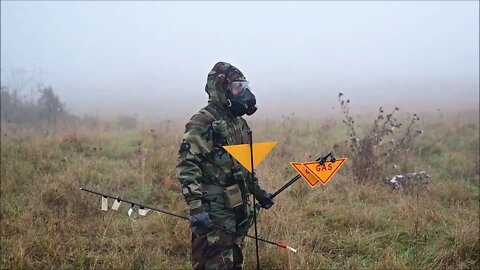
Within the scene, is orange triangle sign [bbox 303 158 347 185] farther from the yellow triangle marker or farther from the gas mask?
the gas mask

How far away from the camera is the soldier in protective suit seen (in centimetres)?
295

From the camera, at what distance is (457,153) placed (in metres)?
8.72

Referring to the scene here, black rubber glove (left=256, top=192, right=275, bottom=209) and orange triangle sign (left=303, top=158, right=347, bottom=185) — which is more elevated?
orange triangle sign (left=303, top=158, right=347, bottom=185)

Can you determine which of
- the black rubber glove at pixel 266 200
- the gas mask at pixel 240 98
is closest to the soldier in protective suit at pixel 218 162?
the gas mask at pixel 240 98

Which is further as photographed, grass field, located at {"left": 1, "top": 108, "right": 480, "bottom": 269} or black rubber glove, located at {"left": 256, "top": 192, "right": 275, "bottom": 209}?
grass field, located at {"left": 1, "top": 108, "right": 480, "bottom": 269}

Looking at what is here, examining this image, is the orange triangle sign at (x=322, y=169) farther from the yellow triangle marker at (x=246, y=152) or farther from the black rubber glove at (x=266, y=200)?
the black rubber glove at (x=266, y=200)

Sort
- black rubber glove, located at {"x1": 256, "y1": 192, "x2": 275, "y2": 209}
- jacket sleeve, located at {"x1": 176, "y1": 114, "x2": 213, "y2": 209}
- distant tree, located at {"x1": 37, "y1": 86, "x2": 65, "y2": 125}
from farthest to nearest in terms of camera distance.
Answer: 1. distant tree, located at {"x1": 37, "y1": 86, "x2": 65, "y2": 125}
2. black rubber glove, located at {"x1": 256, "y1": 192, "x2": 275, "y2": 209}
3. jacket sleeve, located at {"x1": 176, "y1": 114, "x2": 213, "y2": 209}

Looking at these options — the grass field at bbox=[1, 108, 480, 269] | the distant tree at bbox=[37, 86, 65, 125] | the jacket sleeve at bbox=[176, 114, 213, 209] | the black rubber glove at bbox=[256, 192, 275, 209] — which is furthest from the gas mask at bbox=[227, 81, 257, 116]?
the distant tree at bbox=[37, 86, 65, 125]

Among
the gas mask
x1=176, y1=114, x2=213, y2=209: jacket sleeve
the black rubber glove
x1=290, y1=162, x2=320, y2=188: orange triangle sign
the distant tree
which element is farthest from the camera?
the distant tree

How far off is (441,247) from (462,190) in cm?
220

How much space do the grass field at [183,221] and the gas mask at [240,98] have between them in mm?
1725

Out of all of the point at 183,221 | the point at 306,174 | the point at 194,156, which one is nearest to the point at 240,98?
the point at 194,156

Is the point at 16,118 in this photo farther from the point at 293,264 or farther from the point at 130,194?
the point at 293,264

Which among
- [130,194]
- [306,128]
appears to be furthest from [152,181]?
[306,128]
